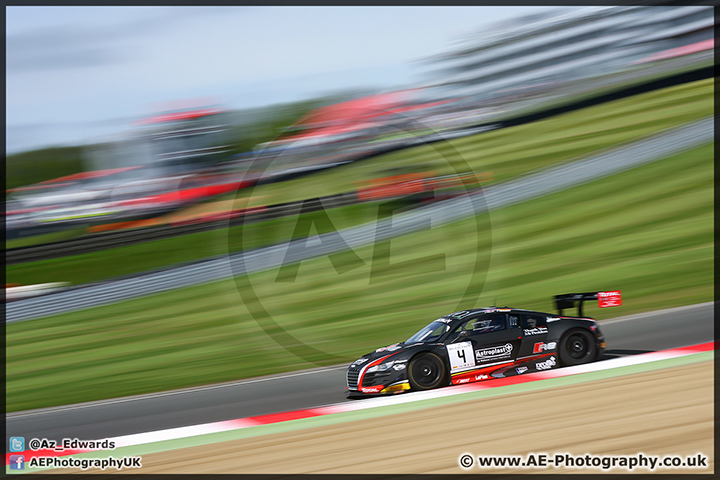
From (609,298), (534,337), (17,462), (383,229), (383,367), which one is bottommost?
(17,462)

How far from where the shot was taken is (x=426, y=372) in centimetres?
682

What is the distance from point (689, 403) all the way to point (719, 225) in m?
9.70

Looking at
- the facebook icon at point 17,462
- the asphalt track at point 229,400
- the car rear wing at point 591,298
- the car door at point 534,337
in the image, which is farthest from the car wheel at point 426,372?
the facebook icon at point 17,462

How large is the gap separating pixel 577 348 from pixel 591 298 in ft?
2.13

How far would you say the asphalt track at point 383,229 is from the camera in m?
12.8

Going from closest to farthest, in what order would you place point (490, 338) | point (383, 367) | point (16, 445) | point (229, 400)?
point (16, 445) < point (383, 367) < point (490, 338) < point (229, 400)

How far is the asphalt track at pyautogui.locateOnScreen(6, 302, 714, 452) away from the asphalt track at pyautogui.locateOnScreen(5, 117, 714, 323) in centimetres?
474

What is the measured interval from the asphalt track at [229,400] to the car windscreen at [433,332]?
1.16m

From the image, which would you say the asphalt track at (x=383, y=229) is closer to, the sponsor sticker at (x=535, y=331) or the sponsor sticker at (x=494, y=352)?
the sponsor sticker at (x=535, y=331)

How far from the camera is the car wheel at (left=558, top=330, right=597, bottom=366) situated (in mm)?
7156

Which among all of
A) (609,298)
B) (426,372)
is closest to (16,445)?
(426,372)

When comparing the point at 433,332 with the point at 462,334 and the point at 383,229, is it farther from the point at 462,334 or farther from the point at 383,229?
the point at 383,229

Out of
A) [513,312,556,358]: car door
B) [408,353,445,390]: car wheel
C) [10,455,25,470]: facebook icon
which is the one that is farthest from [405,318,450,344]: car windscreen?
[10,455,25,470]: facebook icon

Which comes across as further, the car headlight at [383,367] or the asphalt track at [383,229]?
the asphalt track at [383,229]
